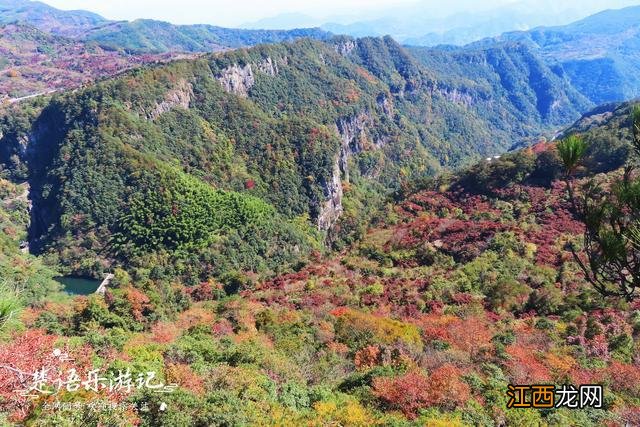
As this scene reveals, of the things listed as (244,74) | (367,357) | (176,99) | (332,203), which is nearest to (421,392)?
(367,357)

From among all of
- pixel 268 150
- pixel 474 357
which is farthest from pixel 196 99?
pixel 474 357

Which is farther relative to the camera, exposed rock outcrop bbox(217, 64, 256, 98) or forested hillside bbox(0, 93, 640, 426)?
exposed rock outcrop bbox(217, 64, 256, 98)

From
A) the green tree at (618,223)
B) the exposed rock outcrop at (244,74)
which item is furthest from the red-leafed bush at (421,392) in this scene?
the exposed rock outcrop at (244,74)

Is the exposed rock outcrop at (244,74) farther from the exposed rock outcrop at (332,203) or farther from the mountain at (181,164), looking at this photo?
the exposed rock outcrop at (332,203)

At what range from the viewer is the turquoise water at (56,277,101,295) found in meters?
82.4

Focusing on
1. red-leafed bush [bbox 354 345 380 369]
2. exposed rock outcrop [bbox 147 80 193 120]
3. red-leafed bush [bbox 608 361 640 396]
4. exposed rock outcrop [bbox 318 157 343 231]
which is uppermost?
exposed rock outcrop [bbox 147 80 193 120]

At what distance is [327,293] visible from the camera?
44.1 m

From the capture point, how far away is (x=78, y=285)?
277ft

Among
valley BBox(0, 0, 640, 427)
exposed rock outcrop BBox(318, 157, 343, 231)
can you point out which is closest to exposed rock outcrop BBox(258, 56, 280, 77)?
valley BBox(0, 0, 640, 427)

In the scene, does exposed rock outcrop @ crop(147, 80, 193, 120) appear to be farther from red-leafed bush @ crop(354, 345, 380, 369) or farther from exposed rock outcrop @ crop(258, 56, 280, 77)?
red-leafed bush @ crop(354, 345, 380, 369)

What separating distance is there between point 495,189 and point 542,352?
47.4m

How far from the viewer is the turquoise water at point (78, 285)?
270 feet

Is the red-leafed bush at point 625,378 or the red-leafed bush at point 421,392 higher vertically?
the red-leafed bush at point 421,392

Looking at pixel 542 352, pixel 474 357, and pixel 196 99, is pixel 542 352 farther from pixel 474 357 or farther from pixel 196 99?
pixel 196 99
